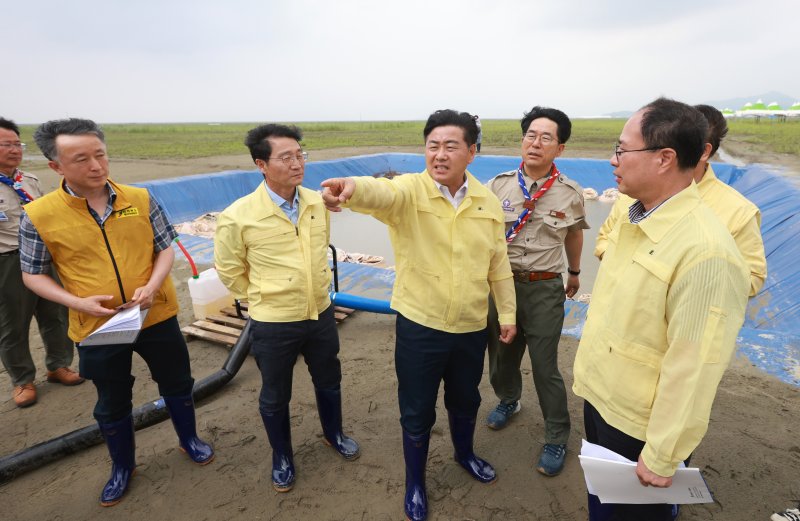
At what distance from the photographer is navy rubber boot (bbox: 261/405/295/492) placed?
246 centimetres

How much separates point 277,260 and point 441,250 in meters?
0.90

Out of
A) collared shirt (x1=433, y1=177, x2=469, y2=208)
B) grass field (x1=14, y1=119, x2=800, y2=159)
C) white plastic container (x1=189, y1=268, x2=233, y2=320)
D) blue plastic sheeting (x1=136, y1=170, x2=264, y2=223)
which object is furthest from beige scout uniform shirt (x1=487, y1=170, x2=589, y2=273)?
grass field (x1=14, y1=119, x2=800, y2=159)

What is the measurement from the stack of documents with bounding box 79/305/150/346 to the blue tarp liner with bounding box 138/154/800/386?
3.25 meters

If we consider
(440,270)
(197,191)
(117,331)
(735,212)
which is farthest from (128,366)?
(197,191)

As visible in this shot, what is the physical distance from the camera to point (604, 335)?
1565 mm

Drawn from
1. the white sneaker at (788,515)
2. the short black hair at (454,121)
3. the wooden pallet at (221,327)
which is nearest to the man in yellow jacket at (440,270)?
the short black hair at (454,121)

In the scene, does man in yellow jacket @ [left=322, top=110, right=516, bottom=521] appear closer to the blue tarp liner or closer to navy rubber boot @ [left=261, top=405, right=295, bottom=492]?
navy rubber boot @ [left=261, top=405, right=295, bottom=492]

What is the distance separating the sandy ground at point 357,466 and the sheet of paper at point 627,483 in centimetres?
103

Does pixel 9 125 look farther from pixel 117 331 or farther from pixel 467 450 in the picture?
pixel 467 450

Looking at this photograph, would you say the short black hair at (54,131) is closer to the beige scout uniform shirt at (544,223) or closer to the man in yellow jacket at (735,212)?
the beige scout uniform shirt at (544,223)

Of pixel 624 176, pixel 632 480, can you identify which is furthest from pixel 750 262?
pixel 632 480

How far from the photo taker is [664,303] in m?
1.35

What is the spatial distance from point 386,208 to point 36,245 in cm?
176

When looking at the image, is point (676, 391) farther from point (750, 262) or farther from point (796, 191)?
point (796, 191)
